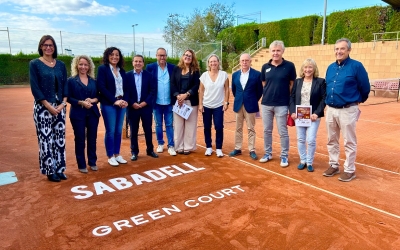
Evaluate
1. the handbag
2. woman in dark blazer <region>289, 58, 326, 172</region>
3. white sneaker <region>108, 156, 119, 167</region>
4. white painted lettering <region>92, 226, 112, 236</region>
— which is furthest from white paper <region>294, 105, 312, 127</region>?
white painted lettering <region>92, 226, 112, 236</region>

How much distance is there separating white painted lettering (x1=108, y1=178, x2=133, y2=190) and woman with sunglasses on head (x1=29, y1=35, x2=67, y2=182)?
81 cm

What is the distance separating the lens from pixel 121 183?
180 inches

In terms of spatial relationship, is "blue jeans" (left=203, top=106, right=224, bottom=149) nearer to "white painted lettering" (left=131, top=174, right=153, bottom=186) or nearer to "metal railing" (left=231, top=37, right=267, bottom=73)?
"white painted lettering" (left=131, top=174, right=153, bottom=186)

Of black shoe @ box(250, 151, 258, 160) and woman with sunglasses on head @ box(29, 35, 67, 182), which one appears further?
black shoe @ box(250, 151, 258, 160)

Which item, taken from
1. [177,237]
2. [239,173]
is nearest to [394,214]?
[239,173]

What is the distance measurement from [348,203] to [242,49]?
108ft

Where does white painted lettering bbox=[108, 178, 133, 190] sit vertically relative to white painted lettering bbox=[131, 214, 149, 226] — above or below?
above

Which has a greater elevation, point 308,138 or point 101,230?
point 308,138

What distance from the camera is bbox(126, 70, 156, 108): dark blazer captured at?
542 centimetres

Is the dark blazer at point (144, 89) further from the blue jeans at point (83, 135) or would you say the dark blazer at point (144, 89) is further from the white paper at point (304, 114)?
the white paper at point (304, 114)

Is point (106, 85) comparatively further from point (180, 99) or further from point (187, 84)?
point (187, 84)

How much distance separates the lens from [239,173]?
4.96 meters

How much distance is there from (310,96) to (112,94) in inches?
124

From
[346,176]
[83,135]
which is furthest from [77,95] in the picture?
[346,176]
